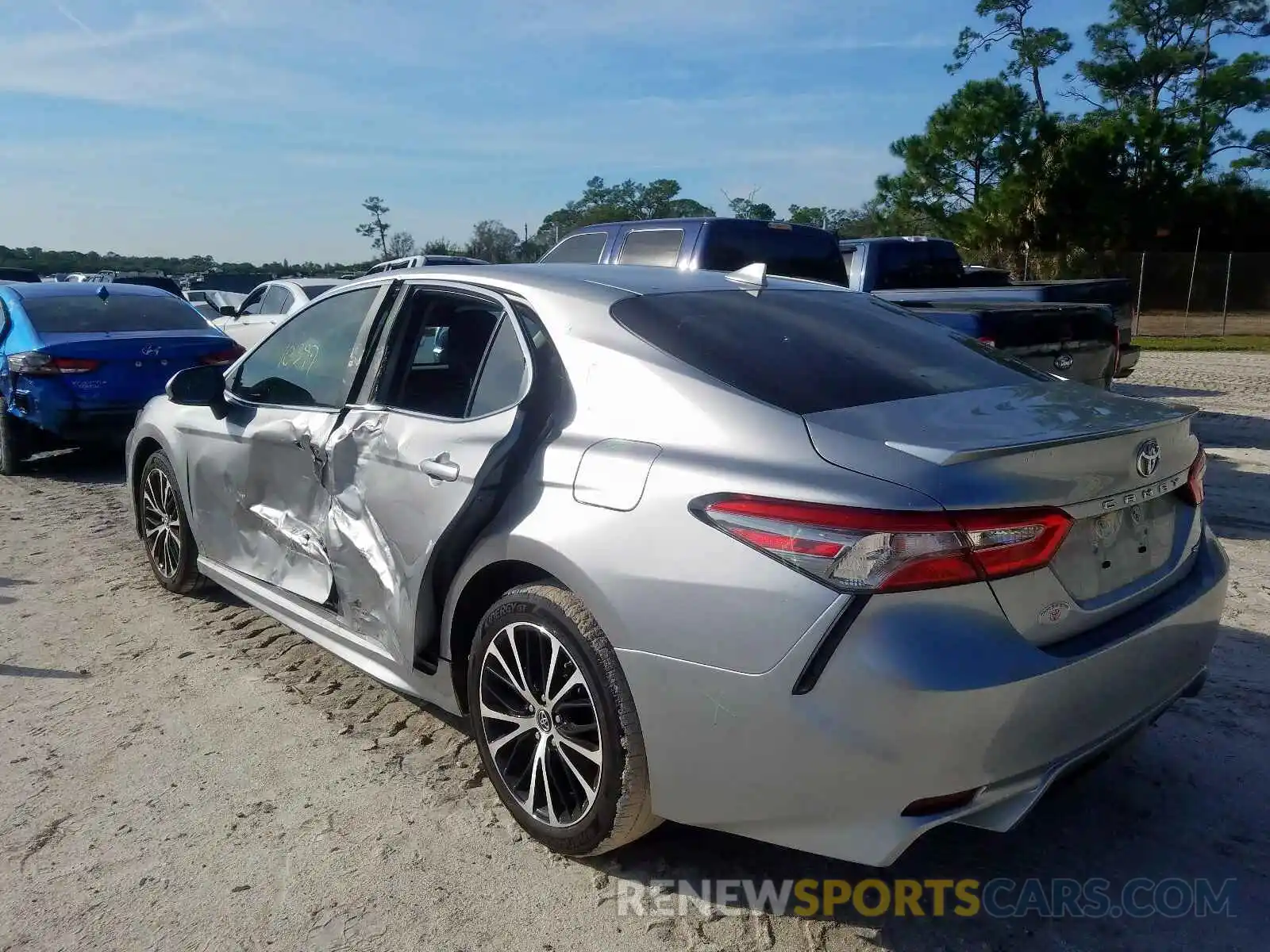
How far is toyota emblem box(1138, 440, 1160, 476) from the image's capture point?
280 cm

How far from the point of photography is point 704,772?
8.53 feet

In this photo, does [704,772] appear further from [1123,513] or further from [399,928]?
[1123,513]

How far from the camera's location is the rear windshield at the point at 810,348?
2.91 m

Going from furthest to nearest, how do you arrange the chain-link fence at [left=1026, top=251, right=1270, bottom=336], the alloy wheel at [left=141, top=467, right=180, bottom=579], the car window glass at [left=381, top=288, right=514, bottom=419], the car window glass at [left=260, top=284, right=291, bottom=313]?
the chain-link fence at [left=1026, top=251, right=1270, bottom=336]
the car window glass at [left=260, top=284, right=291, bottom=313]
the alloy wheel at [left=141, top=467, right=180, bottom=579]
the car window glass at [left=381, top=288, right=514, bottom=419]

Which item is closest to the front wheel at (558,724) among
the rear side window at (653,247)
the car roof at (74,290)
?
the rear side window at (653,247)

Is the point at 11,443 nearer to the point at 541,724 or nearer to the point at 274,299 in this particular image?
the point at 274,299

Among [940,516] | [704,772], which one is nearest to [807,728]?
[704,772]

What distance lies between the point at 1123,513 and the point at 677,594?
1216 millimetres

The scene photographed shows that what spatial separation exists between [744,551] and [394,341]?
74.3 inches

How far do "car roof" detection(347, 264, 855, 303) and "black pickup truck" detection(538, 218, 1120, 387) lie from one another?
3161 millimetres

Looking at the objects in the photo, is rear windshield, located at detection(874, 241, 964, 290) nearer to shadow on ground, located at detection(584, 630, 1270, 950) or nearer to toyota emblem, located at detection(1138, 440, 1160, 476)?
shadow on ground, located at detection(584, 630, 1270, 950)

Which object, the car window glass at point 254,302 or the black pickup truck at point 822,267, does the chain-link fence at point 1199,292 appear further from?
the car window glass at point 254,302

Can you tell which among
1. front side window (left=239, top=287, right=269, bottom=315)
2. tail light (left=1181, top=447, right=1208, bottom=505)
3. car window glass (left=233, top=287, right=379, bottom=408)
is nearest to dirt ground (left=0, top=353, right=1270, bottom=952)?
tail light (left=1181, top=447, right=1208, bottom=505)

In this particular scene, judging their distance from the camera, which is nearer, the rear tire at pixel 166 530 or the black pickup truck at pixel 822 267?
the rear tire at pixel 166 530
